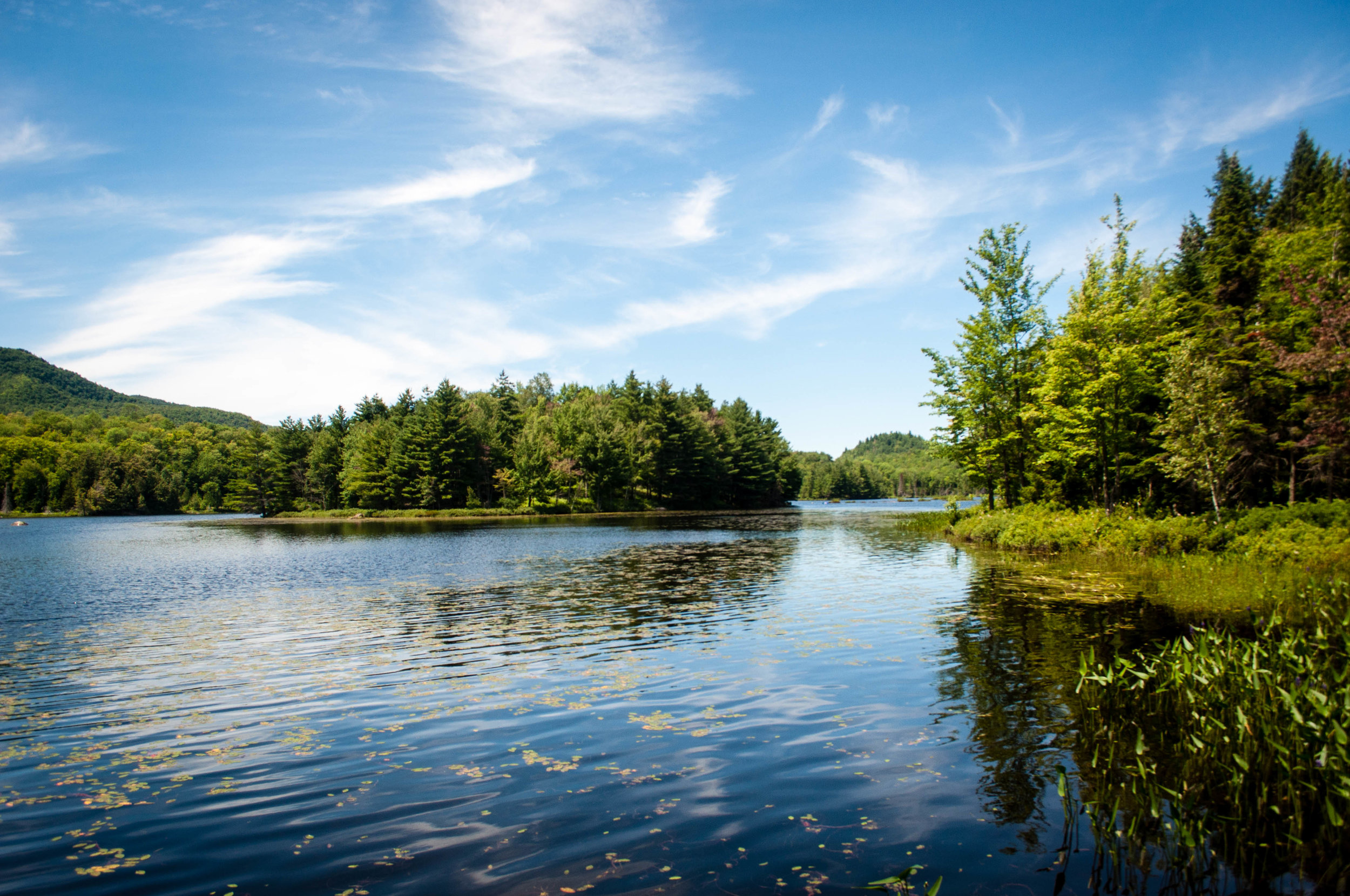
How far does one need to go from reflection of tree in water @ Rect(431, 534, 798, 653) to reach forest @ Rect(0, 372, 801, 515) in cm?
6949

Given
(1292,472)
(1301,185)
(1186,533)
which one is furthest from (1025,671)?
(1301,185)

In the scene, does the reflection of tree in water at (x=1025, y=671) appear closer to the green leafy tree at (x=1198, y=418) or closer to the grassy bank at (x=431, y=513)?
the green leafy tree at (x=1198, y=418)

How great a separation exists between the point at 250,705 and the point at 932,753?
1110 cm

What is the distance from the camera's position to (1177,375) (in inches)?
1102

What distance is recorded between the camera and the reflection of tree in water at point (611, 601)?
1703 centimetres

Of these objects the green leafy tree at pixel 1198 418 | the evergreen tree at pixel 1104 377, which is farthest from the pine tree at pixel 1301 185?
the green leafy tree at pixel 1198 418

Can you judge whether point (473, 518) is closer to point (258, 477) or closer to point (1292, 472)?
point (258, 477)

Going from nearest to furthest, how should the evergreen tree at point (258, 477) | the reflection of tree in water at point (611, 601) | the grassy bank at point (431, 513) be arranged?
1. the reflection of tree in water at point (611, 601)
2. the grassy bank at point (431, 513)
3. the evergreen tree at point (258, 477)

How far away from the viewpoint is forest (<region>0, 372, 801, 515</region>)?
102625mm

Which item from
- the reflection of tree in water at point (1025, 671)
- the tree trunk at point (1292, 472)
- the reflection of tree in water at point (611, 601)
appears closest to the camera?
the reflection of tree in water at point (1025, 671)

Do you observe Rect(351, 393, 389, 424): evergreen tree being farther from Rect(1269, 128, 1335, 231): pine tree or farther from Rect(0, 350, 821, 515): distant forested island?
Rect(1269, 128, 1335, 231): pine tree

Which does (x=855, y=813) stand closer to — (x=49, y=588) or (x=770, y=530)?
(x=49, y=588)

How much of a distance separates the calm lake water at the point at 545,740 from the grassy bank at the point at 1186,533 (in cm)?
595

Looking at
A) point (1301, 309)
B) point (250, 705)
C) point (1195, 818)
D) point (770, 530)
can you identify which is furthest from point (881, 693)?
point (770, 530)
